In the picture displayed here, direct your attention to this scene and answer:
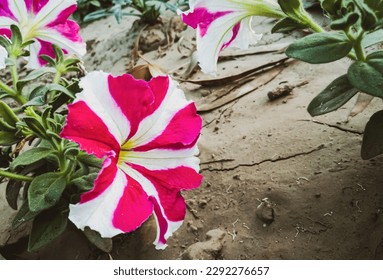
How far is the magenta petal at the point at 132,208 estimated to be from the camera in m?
1.09

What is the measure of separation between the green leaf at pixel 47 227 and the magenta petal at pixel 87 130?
361mm

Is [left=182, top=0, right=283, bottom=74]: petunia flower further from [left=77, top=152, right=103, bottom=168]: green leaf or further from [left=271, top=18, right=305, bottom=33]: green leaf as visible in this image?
[left=77, top=152, right=103, bottom=168]: green leaf

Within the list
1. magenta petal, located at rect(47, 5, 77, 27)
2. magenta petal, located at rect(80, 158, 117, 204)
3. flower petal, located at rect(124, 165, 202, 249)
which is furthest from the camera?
magenta petal, located at rect(47, 5, 77, 27)

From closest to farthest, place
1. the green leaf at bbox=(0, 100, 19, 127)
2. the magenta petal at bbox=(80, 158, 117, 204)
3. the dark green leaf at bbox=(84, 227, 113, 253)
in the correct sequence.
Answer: the magenta petal at bbox=(80, 158, 117, 204) → the green leaf at bbox=(0, 100, 19, 127) → the dark green leaf at bbox=(84, 227, 113, 253)

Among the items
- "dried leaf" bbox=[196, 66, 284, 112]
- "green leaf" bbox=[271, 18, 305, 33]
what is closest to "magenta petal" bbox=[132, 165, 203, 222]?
"green leaf" bbox=[271, 18, 305, 33]

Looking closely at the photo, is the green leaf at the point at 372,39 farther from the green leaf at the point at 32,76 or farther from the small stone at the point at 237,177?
the green leaf at the point at 32,76

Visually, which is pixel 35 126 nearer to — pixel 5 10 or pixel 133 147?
pixel 133 147

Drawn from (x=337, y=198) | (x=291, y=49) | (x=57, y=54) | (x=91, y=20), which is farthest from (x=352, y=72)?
(x=91, y=20)

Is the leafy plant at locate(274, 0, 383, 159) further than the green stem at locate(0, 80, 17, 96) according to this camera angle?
No

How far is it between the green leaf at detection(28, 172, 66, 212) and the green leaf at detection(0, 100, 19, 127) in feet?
0.57

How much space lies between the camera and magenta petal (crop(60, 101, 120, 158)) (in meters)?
1.07

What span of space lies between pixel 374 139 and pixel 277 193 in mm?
354

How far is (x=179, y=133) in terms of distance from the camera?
1185mm
